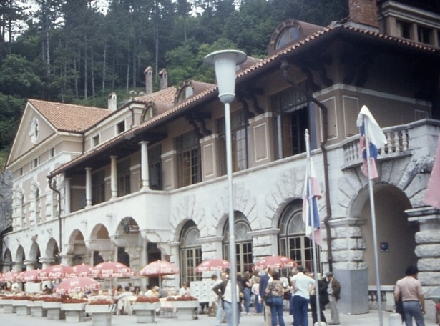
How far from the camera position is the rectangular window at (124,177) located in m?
34.6

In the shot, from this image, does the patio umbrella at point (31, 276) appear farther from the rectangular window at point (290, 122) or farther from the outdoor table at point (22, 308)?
the rectangular window at point (290, 122)

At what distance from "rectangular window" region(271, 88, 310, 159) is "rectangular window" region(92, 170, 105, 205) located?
16.4m

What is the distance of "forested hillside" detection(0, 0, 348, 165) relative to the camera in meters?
74.0

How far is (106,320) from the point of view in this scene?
21.2 metres

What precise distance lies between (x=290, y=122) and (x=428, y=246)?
296 inches

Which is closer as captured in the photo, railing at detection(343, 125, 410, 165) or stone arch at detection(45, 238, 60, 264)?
railing at detection(343, 125, 410, 165)

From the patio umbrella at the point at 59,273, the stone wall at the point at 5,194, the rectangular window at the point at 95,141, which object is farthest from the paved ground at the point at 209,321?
the stone wall at the point at 5,194

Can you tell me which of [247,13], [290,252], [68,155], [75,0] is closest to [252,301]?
[290,252]

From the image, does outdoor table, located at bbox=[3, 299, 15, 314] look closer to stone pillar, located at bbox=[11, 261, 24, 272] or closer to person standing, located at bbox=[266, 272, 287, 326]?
stone pillar, located at bbox=[11, 261, 24, 272]

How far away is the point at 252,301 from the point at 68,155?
871 inches

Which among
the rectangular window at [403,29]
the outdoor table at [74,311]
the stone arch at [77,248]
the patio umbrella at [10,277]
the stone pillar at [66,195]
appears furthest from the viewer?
the stone pillar at [66,195]

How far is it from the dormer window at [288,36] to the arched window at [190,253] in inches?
341

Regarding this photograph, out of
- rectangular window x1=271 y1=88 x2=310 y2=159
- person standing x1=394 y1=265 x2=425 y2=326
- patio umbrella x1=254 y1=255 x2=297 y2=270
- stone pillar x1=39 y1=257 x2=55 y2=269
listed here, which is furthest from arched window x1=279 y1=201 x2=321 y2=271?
stone pillar x1=39 y1=257 x2=55 y2=269

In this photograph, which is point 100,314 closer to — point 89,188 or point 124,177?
point 124,177
